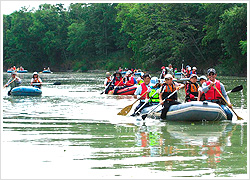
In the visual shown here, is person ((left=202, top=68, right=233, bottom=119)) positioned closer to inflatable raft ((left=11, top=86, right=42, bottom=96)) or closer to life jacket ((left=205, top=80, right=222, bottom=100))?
life jacket ((left=205, top=80, right=222, bottom=100))

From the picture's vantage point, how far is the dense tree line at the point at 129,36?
147 feet

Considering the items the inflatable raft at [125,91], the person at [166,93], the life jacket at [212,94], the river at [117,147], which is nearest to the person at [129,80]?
the inflatable raft at [125,91]

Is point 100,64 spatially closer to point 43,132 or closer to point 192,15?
point 192,15

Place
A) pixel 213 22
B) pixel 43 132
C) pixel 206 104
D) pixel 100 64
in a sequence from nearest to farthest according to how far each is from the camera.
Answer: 1. pixel 43 132
2. pixel 206 104
3. pixel 213 22
4. pixel 100 64

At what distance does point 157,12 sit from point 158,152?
44.2 m

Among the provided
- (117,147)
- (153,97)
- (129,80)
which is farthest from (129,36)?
(117,147)

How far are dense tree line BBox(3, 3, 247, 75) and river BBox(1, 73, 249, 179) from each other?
27.4 meters

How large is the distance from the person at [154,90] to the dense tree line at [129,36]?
25.8 meters

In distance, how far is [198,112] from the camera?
11828 millimetres

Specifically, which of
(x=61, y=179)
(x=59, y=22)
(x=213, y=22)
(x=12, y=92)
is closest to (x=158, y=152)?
(x=61, y=179)

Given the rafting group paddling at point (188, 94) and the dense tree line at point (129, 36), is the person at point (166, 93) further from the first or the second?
the dense tree line at point (129, 36)

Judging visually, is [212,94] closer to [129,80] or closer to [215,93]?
[215,93]

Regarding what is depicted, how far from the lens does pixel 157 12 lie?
169 ft

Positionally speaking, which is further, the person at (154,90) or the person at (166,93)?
the person at (154,90)
